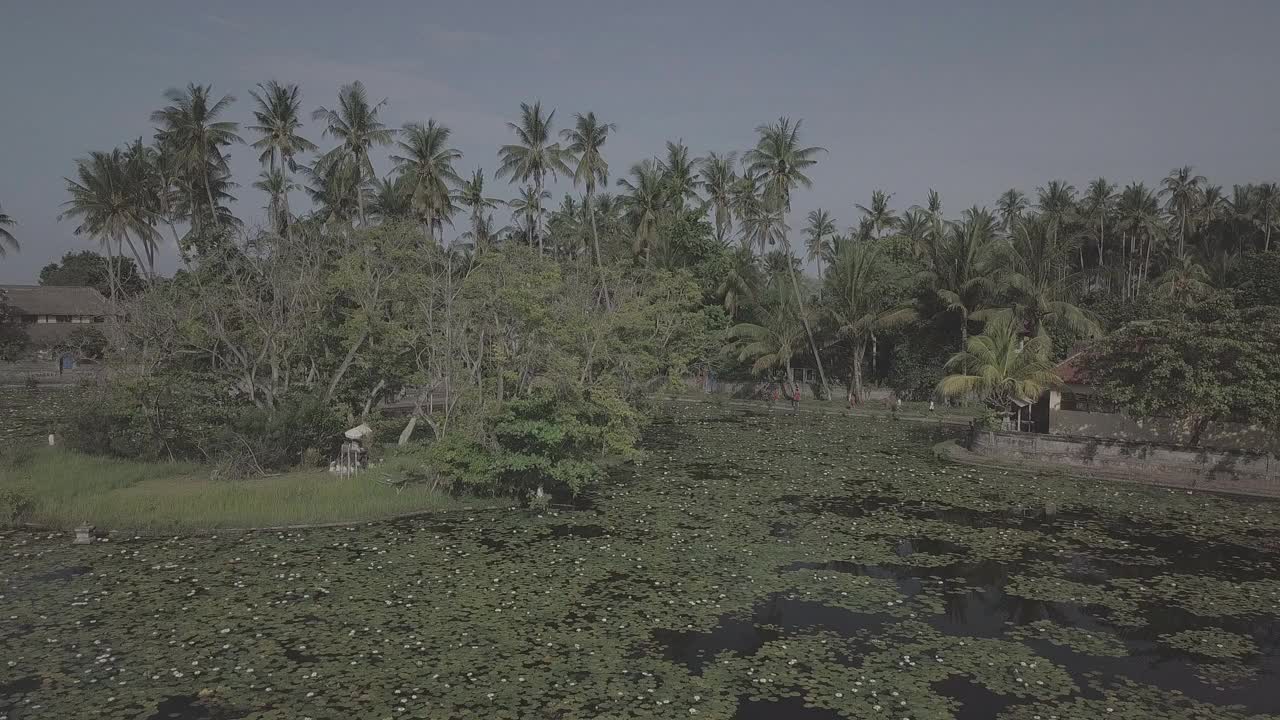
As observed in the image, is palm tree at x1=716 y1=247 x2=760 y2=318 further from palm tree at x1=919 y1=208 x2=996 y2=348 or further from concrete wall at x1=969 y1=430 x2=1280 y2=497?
concrete wall at x1=969 y1=430 x2=1280 y2=497

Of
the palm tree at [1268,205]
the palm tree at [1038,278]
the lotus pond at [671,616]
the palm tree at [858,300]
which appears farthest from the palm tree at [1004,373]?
the palm tree at [1268,205]

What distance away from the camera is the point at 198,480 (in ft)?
66.7

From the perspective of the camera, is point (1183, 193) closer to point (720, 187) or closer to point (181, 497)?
point (720, 187)

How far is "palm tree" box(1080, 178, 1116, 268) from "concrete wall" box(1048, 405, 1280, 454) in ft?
133

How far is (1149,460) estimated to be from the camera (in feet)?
78.6

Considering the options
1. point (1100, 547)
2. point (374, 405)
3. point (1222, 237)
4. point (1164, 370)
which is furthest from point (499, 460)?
point (1222, 237)

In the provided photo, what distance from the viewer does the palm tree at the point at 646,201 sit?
1777 inches

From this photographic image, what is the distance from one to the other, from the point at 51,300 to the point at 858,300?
2638 inches

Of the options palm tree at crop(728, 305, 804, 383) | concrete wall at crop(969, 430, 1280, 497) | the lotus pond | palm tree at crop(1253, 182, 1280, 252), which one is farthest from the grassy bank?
palm tree at crop(1253, 182, 1280, 252)

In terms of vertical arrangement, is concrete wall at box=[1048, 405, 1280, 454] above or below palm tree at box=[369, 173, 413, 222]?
below

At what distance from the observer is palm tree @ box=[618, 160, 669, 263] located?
4512 centimetres

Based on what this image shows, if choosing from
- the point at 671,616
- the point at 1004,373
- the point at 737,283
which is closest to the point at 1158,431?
the point at 1004,373

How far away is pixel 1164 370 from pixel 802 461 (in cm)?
1062

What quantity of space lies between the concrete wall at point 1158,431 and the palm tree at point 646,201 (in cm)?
2367
